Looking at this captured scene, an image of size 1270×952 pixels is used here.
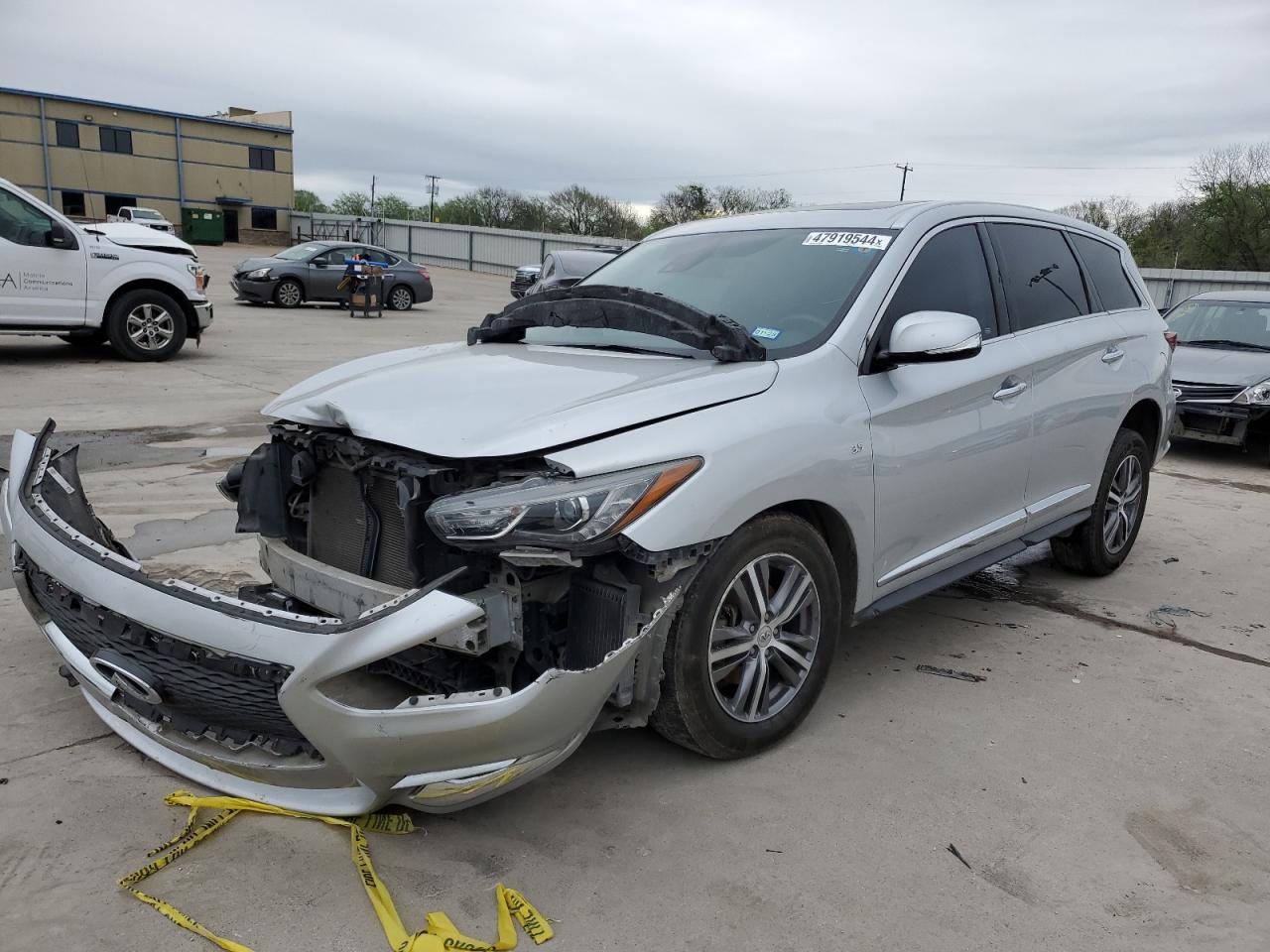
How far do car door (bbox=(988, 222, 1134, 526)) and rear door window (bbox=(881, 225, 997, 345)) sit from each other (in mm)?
183

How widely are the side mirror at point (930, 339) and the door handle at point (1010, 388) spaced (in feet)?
1.89

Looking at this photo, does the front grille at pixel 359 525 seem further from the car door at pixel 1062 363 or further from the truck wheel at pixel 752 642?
the car door at pixel 1062 363

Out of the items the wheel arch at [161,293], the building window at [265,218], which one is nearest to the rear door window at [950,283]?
the wheel arch at [161,293]

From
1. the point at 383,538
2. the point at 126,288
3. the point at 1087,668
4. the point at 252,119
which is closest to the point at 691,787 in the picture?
the point at 383,538

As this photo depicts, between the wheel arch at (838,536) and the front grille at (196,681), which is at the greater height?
the wheel arch at (838,536)

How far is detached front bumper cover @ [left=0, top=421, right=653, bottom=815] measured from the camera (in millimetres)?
2324

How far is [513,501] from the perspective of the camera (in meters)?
2.49

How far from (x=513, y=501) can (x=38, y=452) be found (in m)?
2.01

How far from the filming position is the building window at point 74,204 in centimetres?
4869

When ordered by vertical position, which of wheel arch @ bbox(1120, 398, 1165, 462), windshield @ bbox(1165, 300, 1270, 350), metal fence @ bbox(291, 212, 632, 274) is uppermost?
metal fence @ bbox(291, 212, 632, 274)

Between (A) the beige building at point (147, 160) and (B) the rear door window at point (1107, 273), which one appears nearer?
(B) the rear door window at point (1107, 273)

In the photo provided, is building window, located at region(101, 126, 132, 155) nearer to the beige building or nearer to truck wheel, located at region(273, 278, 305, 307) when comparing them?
the beige building

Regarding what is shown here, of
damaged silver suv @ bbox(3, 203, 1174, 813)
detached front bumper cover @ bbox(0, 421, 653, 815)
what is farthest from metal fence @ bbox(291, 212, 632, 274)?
detached front bumper cover @ bbox(0, 421, 653, 815)

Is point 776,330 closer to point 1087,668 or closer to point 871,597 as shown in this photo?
point 871,597
